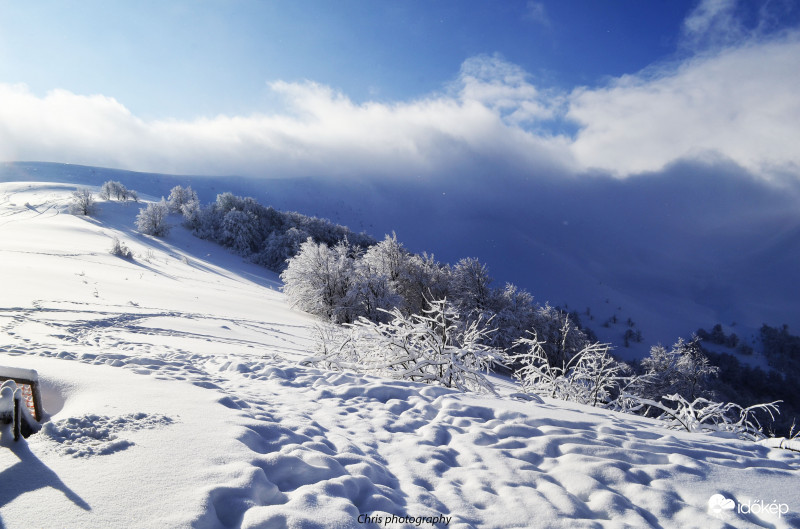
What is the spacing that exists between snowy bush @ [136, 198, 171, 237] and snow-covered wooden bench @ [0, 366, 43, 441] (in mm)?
29902

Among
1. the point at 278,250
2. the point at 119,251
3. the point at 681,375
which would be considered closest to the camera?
the point at 119,251

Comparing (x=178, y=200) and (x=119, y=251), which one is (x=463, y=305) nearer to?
(x=119, y=251)

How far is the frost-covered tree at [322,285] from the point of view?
1683cm

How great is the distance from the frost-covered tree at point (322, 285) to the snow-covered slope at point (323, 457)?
36.7 feet

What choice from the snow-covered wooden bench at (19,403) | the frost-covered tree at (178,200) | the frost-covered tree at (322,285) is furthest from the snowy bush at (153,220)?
the snow-covered wooden bench at (19,403)

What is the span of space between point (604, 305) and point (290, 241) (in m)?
81.2

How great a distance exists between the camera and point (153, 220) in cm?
2791

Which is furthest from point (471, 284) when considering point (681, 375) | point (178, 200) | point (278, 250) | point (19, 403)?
point (178, 200)

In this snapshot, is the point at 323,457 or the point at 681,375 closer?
the point at 323,457

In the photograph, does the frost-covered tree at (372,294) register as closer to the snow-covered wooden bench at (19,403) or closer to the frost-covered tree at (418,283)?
the frost-covered tree at (418,283)

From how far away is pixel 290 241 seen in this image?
33781 millimetres

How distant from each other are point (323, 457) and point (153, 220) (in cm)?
3140

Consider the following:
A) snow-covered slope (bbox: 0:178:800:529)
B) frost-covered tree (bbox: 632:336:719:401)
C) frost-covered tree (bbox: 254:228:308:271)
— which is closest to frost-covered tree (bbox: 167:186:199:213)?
frost-covered tree (bbox: 254:228:308:271)

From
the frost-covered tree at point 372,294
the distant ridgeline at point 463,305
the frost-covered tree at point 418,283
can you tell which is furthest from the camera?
the frost-covered tree at point 418,283
